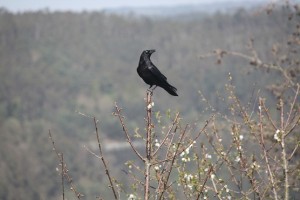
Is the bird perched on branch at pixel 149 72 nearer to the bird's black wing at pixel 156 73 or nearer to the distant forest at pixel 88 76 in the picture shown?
the bird's black wing at pixel 156 73

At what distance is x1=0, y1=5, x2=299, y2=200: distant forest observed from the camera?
249ft

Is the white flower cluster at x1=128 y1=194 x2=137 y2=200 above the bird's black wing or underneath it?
underneath

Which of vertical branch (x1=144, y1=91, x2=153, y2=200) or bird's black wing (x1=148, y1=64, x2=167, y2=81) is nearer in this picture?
vertical branch (x1=144, y1=91, x2=153, y2=200)

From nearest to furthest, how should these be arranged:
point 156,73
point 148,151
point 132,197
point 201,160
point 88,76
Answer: point 148,151 < point 132,197 < point 201,160 < point 156,73 < point 88,76

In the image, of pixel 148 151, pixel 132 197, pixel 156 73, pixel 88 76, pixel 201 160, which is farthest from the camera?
pixel 88 76

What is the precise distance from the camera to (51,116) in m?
99.8

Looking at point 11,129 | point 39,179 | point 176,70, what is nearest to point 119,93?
point 176,70

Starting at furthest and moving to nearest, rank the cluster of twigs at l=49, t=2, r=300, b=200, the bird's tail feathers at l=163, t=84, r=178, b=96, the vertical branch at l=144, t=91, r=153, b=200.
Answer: the bird's tail feathers at l=163, t=84, r=178, b=96
the cluster of twigs at l=49, t=2, r=300, b=200
the vertical branch at l=144, t=91, r=153, b=200

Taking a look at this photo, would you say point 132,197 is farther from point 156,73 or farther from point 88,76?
point 88,76

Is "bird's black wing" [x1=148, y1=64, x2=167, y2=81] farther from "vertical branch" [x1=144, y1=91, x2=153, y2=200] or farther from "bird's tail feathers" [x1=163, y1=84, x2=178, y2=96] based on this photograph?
"vertical branch" [x1=144, y1=91, x2=153, y2=200]

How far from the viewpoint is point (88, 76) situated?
397 feet

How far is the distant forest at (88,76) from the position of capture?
7594cm

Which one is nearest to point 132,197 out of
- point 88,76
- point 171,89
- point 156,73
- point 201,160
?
point 201,160

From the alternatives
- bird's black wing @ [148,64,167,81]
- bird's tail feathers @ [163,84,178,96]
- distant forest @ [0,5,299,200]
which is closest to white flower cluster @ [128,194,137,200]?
bird's tail feathers @ [163,84,178,96]
